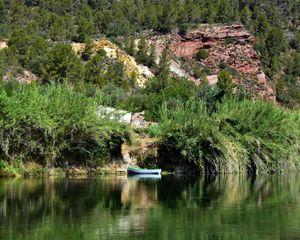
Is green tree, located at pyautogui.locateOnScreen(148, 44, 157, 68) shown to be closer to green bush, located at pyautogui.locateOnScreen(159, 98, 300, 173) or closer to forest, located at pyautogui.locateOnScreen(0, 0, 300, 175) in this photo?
forest, located at pyautogui.locateOnScreen(0, 0, 300, 175)

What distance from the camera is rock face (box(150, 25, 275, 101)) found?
393 ft

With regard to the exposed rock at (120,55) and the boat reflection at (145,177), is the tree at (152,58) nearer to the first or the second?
the exposed rock at (120,55)

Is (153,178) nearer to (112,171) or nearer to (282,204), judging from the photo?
(112,171)

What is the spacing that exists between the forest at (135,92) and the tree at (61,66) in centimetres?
14

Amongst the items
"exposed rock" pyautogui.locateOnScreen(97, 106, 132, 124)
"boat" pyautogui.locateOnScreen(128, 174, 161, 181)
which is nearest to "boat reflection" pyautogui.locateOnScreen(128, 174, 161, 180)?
"boat" pyautogui.locateOnScreen(128, 174, 161, 181)

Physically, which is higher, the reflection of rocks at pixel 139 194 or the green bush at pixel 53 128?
the green bush at pixel 53 128

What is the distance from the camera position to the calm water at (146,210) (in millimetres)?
22016

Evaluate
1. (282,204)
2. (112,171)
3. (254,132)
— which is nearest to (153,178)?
(112,171)

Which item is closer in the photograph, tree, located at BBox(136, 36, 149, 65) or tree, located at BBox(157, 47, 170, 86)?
tree, located at BBox(157, 47, 170, 86)

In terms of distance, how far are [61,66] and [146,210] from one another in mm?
62672

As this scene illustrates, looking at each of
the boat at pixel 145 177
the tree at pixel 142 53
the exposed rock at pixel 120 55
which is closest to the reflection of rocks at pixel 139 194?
the boat at pixel 145 177

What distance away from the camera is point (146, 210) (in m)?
28.1

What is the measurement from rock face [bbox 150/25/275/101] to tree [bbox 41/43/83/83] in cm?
3165

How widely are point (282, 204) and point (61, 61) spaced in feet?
202
